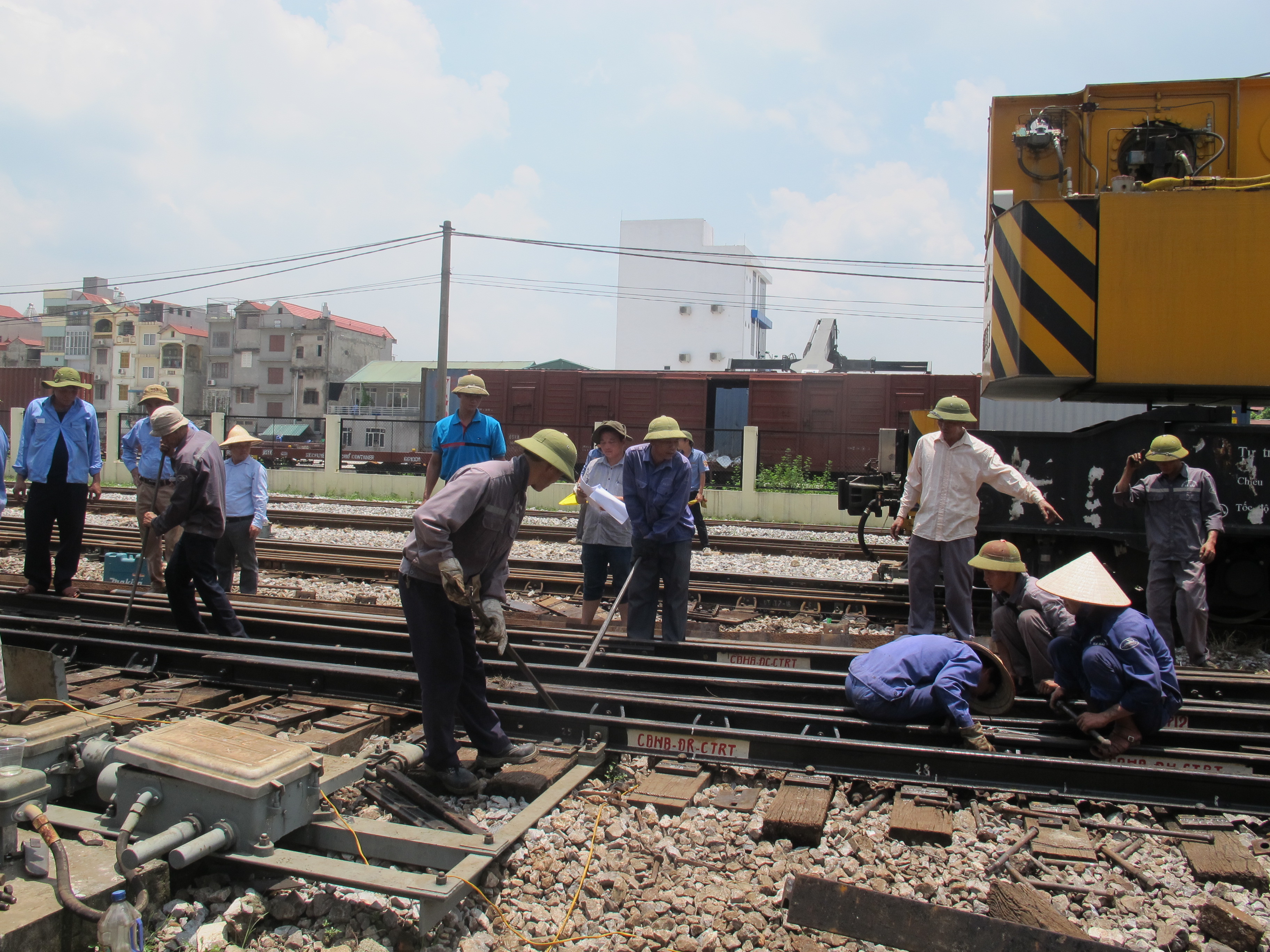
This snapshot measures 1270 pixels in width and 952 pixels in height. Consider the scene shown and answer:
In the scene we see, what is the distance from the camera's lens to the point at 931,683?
175 inches

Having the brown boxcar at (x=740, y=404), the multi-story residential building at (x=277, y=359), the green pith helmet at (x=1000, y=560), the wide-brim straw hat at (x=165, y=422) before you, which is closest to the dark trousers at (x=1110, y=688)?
the green pith helmet at (x=1000, y=560)

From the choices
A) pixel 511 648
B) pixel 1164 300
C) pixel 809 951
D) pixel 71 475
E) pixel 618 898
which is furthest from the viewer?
pixel 71 475

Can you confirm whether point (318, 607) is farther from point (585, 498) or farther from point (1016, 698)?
point (1016, 698)

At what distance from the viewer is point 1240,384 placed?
598cm

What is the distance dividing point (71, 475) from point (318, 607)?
2228mm

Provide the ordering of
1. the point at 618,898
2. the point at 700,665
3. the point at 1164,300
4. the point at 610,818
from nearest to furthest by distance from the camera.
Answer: the point at 618,898 → the point at 610,818 → the point at 700,665 → the point at 1164,300

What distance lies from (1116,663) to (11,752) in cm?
458

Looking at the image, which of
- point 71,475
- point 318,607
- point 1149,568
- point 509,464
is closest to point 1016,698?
point 1149,568

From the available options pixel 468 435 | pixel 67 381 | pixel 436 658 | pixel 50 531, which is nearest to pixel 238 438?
pixel 67 381

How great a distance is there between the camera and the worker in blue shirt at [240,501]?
748 cm

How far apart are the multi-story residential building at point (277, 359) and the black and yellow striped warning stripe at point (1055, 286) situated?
221ft

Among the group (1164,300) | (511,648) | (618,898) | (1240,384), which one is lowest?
(618,898)

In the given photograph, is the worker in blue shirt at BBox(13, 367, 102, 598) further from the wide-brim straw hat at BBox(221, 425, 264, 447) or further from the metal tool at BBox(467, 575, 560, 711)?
the metal tool at BBox(467, 575, 560, 711)

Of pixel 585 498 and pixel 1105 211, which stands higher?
pixel 1105 211
